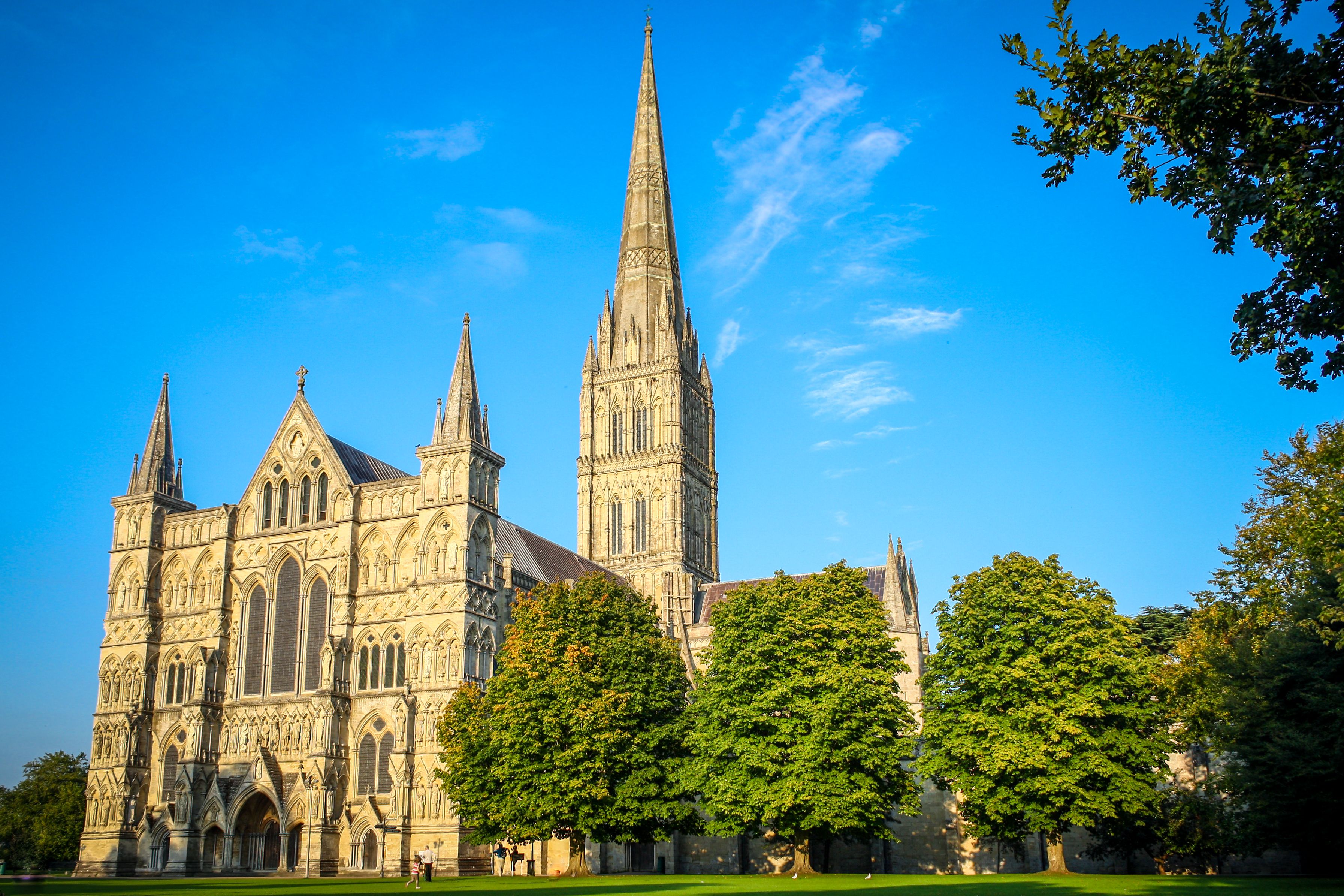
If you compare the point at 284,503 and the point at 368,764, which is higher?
the point at 284,503

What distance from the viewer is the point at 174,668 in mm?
59781

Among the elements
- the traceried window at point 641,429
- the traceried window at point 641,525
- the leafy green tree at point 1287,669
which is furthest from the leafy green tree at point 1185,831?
the traceried window at point 641,429

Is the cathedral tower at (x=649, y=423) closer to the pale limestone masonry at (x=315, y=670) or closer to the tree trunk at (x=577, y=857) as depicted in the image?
the pale limestone masonry at (x=315, y=670)

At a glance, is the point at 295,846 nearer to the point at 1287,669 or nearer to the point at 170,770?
the point at 170,770

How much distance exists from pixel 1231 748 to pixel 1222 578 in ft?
25.6

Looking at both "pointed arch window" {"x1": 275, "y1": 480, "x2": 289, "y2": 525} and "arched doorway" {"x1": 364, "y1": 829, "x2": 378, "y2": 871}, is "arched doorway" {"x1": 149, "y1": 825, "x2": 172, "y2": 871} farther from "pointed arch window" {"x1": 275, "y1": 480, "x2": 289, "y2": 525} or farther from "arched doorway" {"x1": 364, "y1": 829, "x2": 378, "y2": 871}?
"pointed arch window" {"x1": 275, "y1": 480, "x2": 289, "y2": 525}

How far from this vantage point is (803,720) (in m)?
43.1

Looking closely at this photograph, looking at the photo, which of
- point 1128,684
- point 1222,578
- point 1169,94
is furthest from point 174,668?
point 1169,94

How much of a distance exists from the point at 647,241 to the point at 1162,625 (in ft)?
157

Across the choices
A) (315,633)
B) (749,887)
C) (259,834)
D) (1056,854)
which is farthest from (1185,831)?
(259,834)

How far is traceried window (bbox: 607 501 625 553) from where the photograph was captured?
88062 millimetres

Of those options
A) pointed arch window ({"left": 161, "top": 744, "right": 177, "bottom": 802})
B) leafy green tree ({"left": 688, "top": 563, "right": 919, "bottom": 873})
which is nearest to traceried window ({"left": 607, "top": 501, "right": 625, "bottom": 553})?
pointed arch window ({"left": 161, "top": 744, "right": 177, "bottom": 802})

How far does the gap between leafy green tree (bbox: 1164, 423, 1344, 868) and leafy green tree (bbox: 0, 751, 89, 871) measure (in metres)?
64.5

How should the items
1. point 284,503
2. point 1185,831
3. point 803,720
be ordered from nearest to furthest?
point 803,720, point 1185,831, point 284,503
